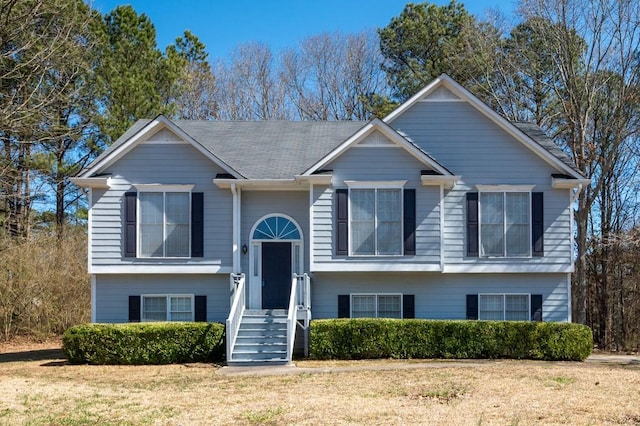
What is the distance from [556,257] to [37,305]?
1793 centimetres

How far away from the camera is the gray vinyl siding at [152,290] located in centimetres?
1970

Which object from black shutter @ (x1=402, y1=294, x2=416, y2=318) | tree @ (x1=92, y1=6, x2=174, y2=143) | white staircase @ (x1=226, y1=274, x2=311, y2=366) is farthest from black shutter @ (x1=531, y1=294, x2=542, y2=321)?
tree @ (x1=92, y1=6, x2=174, y2=143)

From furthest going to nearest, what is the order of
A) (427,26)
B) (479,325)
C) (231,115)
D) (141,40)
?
(231,115) → (427,26) → (141,40) → (479,325)

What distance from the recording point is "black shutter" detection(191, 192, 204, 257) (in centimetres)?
1942

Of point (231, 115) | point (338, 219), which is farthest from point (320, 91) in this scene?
point (338, 219)

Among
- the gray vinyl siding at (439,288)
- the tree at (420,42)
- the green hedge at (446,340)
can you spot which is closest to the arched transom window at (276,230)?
the gray vinyl siding at (439,288)

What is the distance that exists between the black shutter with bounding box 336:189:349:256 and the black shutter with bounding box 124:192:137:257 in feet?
18.3

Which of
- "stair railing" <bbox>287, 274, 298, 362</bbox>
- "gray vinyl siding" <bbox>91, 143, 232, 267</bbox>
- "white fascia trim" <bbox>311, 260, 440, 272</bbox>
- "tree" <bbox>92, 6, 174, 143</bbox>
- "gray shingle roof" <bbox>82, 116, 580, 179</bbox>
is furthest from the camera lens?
"tree" <bbox>92, 6, 174, 143</bbox>

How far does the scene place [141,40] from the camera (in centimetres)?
3039

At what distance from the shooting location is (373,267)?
19.0 meters

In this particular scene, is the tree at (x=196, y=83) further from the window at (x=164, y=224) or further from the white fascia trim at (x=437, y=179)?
the white fascia trim at (x=437, y=179)

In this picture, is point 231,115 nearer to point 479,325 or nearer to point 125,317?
point 125,317

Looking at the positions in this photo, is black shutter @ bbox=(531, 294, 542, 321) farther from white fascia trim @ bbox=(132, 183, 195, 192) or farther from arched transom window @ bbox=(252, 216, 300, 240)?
white fascia trim @ bbox=(132, 183, 195, 192)

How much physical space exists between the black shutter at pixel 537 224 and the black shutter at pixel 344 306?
17.6 ft
